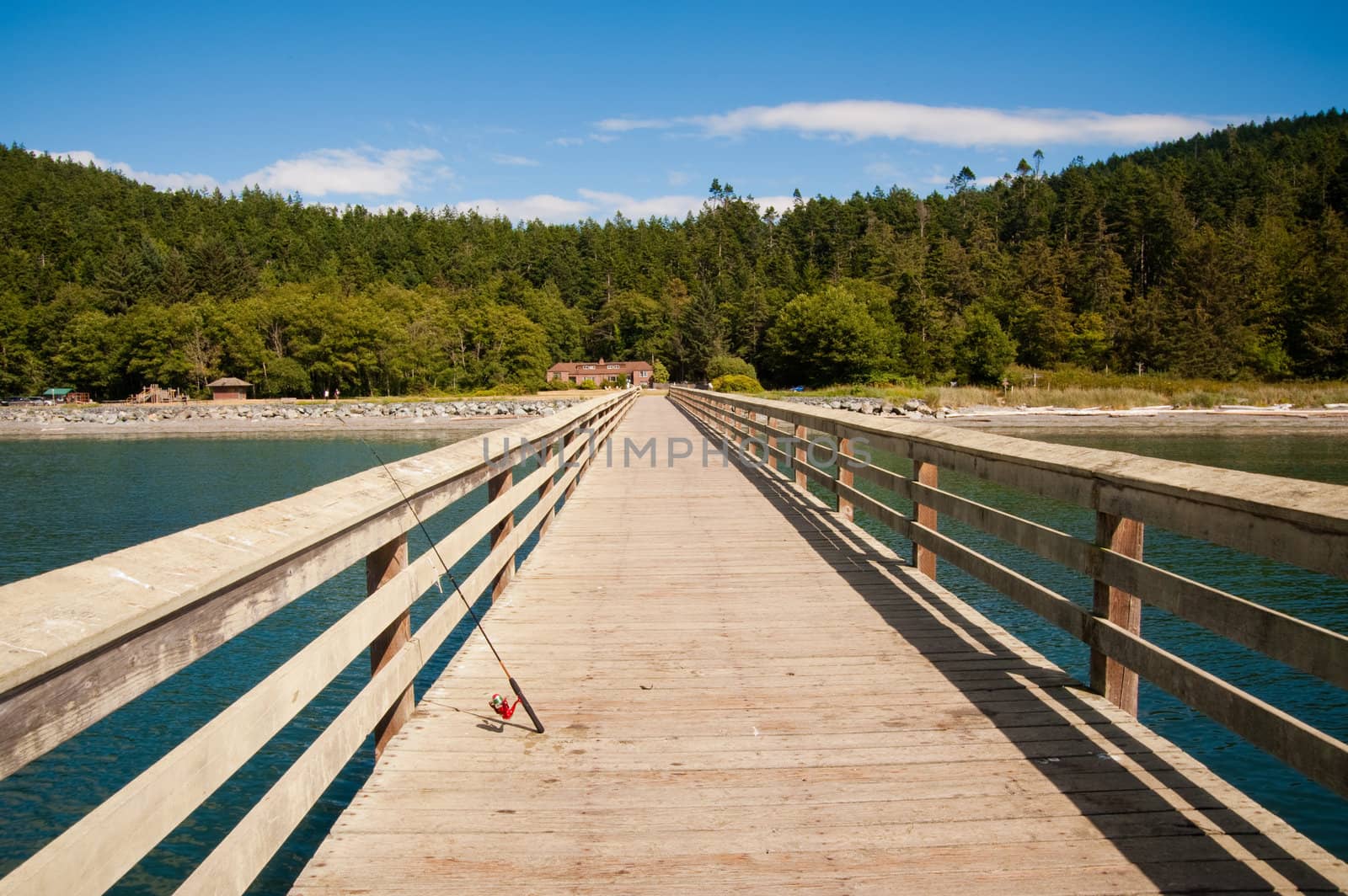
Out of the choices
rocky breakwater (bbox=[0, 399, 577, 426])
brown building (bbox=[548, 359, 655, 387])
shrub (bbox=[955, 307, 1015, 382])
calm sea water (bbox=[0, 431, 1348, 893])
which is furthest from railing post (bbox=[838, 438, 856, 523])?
brown building (bbox=[548, 359, 655, 387])

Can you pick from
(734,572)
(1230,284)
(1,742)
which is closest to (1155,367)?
(1230,284)

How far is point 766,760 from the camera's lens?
3.01 meters

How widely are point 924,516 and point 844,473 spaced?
2.10 metres

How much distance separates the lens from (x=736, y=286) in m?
113

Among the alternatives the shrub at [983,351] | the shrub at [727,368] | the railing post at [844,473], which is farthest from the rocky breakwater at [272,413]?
the railing post at [844,473]

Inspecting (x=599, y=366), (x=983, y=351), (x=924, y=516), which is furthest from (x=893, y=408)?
(x=599, y=366)

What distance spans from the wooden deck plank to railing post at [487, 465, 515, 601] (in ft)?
1.65

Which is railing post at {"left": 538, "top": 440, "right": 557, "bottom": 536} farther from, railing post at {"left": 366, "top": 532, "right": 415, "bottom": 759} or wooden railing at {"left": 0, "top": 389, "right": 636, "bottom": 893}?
wooden railing at {"left": 0, "top": 389, "right": 636, "bottom": 893}

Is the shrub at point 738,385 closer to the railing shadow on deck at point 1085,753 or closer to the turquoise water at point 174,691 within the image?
the turquoise water at point 174,691

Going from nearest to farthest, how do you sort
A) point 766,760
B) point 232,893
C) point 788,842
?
point 232,893 < point 788,842 < point 766,760

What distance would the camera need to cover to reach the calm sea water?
4996 millimetres

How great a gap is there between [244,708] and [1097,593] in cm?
299

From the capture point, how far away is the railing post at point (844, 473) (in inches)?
301

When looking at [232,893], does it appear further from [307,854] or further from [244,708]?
[307,854]
